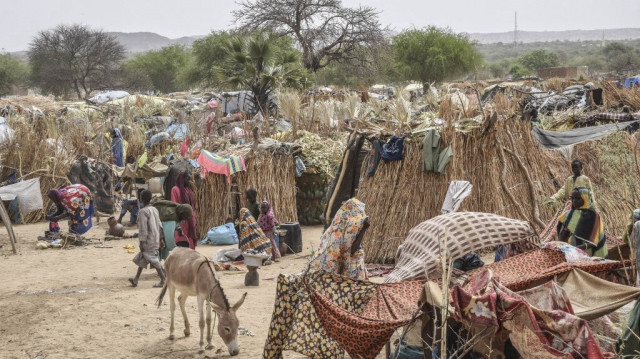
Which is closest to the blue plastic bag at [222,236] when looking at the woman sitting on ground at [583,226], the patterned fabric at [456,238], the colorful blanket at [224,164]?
the colorful blanket at [224,164]

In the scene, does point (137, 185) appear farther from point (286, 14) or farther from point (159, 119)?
point (286, 14)

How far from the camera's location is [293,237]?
10.6 m

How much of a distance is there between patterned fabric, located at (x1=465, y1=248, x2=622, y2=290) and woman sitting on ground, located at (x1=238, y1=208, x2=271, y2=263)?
12.7ft

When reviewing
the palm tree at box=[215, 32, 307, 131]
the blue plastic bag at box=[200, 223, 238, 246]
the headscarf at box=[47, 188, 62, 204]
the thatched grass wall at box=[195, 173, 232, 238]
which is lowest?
the blue plastic bag at box=[200, 223, 238, 246]

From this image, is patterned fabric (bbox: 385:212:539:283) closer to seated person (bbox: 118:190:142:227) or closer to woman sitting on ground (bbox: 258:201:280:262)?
woman sitting on ground (bbox: 258:201:280:262)

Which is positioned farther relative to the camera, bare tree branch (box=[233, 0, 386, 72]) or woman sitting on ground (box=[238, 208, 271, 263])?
bare tree branch (box=[233, 0, 386, 72])

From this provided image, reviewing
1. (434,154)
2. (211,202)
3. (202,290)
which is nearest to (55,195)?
(211,202)

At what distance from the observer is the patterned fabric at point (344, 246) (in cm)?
579

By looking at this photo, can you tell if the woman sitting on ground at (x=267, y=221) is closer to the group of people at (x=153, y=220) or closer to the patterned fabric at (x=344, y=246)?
the group of people at (x=153, y=220)

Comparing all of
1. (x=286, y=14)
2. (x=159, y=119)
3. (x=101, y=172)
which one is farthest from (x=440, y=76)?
(x=101, y=172)

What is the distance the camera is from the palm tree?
21.1 m

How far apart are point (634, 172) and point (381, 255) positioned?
3633 mm

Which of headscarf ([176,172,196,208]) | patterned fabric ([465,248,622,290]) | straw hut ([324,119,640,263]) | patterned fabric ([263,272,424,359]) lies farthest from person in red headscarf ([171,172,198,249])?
patterned fabric ([465,248,622,290])

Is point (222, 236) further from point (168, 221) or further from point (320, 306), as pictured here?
point (320, 306)
